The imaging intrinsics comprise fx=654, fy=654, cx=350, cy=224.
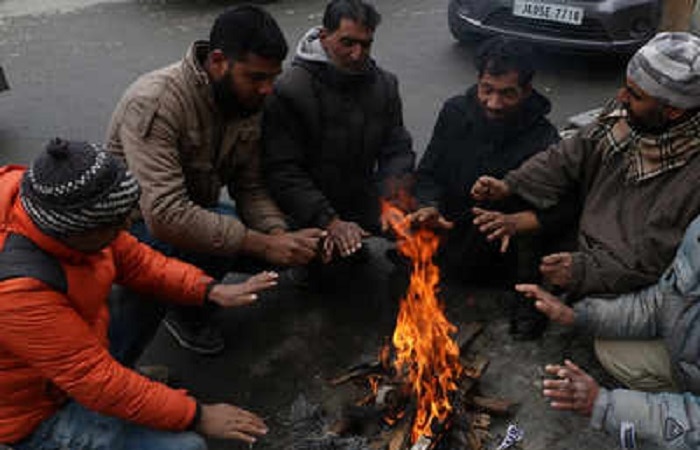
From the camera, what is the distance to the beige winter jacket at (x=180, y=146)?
3.63m

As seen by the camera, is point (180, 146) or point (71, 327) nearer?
point (71, 327)

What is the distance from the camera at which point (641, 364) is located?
3.51m

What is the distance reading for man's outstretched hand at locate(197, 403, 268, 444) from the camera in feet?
9.77

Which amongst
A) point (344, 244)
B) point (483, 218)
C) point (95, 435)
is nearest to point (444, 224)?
point (483, 218)

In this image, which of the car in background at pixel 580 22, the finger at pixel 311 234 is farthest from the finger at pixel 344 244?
the car in background at pixel 580 22

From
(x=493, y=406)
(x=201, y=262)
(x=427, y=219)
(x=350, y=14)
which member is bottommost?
(x=493, y=406)

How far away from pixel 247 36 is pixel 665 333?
8.84 ft

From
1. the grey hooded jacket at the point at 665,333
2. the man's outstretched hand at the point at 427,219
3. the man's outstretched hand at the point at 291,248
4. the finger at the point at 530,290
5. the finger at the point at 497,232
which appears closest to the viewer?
the grey hooded jacket at the point at 665,333

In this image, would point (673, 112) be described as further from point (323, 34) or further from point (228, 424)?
point (228, 424)

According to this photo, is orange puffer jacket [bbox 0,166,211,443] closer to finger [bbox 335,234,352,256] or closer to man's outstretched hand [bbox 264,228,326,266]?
man's outstretched hand [bbox 264,228,326,266]

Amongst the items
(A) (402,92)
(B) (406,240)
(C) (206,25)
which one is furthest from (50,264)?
(C) (206,25)

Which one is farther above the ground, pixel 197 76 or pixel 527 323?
pixel 197 76

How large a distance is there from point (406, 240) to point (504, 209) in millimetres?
685

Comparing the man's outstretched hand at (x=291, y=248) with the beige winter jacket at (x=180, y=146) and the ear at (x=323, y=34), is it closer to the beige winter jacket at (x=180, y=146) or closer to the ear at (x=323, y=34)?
the beige winter jacket at (x=180, y=146)
